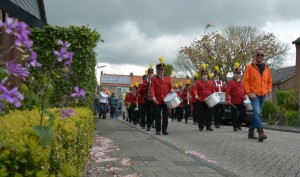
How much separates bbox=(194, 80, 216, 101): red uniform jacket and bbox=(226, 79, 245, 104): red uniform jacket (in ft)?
1.77

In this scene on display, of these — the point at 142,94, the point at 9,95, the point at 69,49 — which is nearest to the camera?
the point at 9,95

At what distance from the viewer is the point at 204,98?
13.6 metres

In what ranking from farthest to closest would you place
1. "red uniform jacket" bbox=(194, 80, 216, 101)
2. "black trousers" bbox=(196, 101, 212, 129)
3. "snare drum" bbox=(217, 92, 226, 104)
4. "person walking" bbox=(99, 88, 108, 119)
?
"person walking" bbox=(99, 88, 108, 119), "snare drum" bbox=(217, 92, 226, 104), "red uniform jacket" bbox=(194, 80, 216, 101), "black trousers" bbox=(196, 101, 212, 129)

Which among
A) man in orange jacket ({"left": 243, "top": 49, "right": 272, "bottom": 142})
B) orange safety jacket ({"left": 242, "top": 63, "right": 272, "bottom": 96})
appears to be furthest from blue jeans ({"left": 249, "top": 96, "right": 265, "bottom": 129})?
orange safety jacket ({"left": 242, "top": 63, "right": 272, "bottom": 96})

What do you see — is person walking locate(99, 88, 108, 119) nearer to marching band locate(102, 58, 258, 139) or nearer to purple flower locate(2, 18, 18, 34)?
marching band locate(102, 58, 258, 139)

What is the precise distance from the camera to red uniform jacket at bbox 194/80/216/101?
13.7 meters

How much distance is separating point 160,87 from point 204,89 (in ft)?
8.64

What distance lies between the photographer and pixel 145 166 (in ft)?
19.7

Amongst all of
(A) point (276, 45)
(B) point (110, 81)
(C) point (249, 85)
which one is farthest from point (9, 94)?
(B) point (110, 81)

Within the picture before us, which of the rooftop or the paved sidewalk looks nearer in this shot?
the paved sidewalk

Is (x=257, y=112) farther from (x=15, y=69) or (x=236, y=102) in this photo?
(x=15, y=69)

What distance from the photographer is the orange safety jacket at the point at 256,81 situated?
9906 millimetres

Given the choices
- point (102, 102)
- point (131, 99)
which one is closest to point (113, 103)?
point (102, 102)

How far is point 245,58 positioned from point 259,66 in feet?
125
